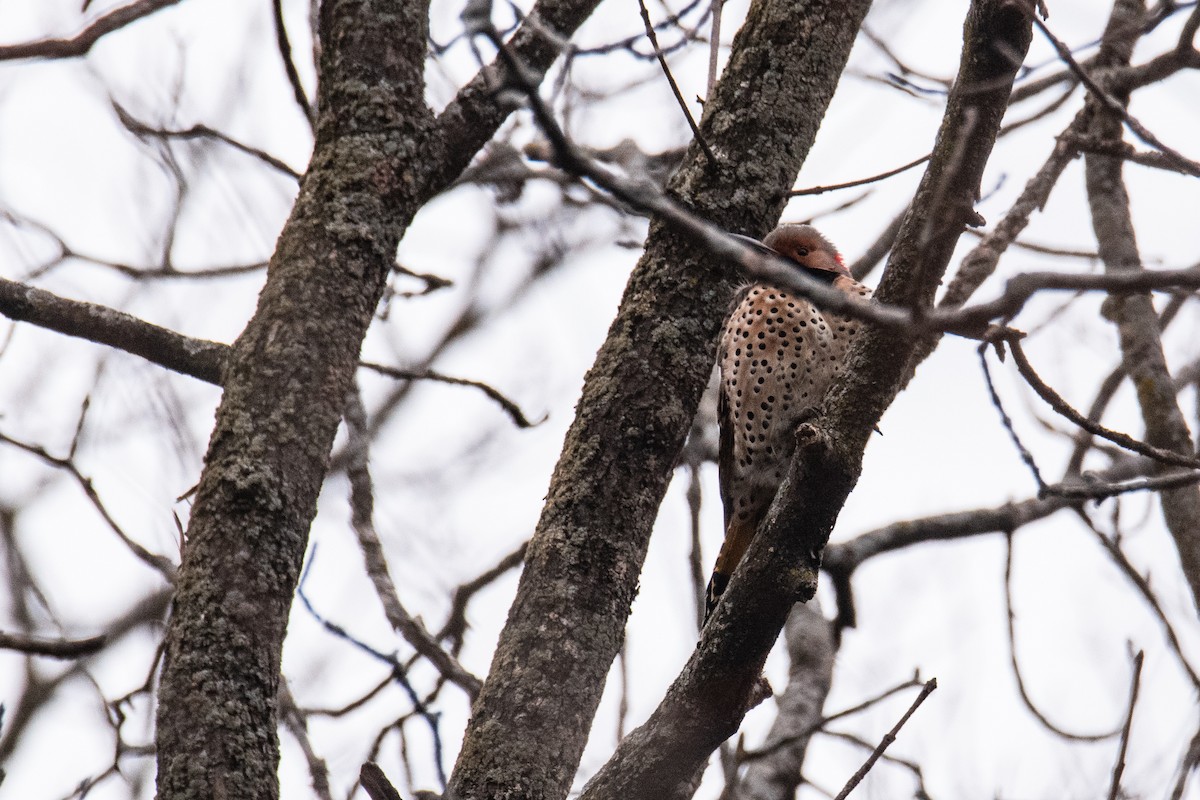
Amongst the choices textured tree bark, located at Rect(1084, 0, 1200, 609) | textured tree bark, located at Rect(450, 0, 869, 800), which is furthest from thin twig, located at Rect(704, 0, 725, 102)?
textured tree bark, located at Rect(1084, 0, 1200, 609)

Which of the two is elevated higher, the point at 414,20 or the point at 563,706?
the point at 414,20

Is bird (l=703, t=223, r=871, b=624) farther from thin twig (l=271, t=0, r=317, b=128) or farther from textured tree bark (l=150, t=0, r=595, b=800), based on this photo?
textured tree bark (l=150, t=0, r=595, b=800)

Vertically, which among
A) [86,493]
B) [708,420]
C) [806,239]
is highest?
[806,239]

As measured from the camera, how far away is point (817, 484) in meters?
2.55

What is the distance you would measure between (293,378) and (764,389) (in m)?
3.20

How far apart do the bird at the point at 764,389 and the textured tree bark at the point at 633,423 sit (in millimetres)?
1874

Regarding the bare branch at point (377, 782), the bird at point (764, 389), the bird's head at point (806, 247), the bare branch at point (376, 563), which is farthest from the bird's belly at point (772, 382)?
the bare branch at point (377, 782)

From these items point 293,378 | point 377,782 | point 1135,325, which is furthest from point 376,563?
point 1135,325

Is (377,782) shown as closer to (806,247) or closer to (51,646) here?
(51,646)

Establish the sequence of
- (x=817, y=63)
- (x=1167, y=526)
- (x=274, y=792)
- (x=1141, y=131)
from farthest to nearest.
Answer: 1. (x=1167, y=526)
2. (x=817, y=63)
3. (x=1141, y=131)
4. (x=274, y=792)

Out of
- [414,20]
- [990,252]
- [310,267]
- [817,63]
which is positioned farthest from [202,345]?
[990,252]

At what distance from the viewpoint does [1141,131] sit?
2486mm

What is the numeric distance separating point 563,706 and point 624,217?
12.1 ft

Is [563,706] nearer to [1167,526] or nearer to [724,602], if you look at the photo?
[724,602]
